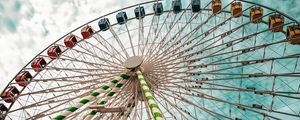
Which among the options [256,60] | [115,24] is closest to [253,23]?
[256,60]

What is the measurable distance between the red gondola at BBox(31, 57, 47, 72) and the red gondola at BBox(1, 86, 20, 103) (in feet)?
7.08

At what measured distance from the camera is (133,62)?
2012 cm

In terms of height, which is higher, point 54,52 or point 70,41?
point 70,41

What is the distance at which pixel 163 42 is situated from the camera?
884 inches

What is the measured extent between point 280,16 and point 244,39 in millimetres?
3623

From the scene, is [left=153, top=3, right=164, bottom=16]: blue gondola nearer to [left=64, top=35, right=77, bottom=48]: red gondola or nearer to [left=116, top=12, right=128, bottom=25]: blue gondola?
[left=116, top=12, right=128, bottom=25]: blue gondola

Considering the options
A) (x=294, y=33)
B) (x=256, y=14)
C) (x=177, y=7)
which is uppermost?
(x=177, y=7)

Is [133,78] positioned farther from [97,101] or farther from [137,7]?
[137,7]

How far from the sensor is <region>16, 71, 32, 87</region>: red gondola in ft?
80.6

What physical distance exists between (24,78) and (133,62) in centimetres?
1020

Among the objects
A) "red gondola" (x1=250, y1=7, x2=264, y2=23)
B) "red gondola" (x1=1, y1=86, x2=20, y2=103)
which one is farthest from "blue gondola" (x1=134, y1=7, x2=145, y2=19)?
"red gondola" (x1=1, y1=86, x2=20, y2=103)

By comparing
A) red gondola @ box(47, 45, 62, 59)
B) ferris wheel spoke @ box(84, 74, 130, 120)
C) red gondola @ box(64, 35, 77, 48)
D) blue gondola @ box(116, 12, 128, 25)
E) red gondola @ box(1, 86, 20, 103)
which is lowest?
red gondola @ box(1, 86, 20, 103)

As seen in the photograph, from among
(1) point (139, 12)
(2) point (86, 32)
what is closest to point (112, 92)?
(2) point (86, 32)

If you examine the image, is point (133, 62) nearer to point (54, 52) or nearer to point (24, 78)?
point (54, 52)
